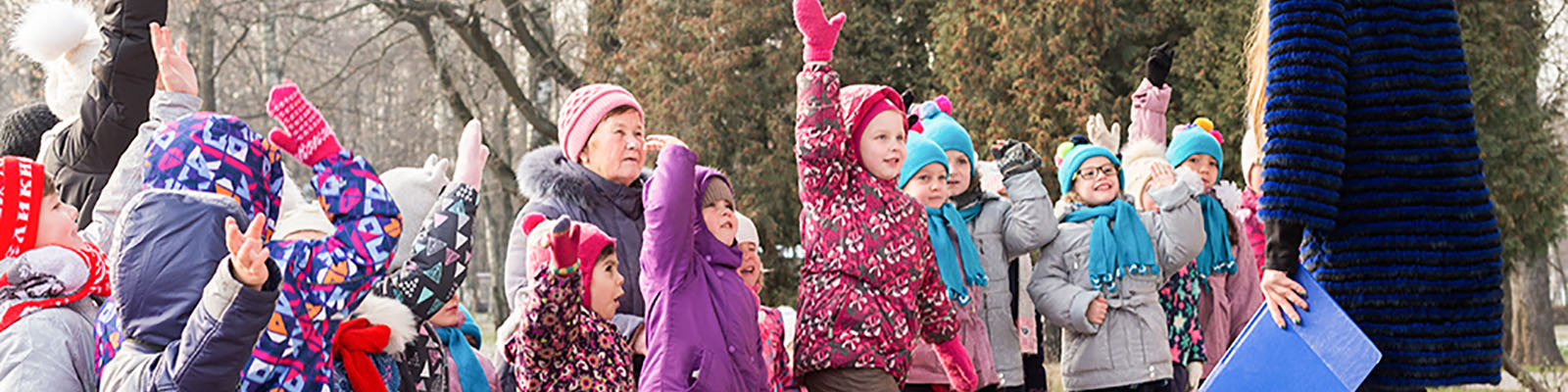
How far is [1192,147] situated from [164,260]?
5424mm

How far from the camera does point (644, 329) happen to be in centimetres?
495

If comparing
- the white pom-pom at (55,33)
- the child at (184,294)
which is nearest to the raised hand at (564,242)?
the child at (184,294)

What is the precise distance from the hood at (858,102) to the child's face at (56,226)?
8.04 ft

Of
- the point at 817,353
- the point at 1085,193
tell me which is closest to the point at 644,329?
the point at 817,353

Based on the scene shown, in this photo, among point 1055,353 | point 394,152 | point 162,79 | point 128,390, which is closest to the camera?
point 128,390

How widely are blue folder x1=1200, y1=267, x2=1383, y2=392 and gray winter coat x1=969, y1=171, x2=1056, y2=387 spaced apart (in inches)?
102

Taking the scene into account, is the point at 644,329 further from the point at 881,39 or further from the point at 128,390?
the point at 881,39

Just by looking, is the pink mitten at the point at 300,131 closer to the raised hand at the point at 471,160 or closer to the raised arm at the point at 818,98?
the raised hand at the point at 471,160

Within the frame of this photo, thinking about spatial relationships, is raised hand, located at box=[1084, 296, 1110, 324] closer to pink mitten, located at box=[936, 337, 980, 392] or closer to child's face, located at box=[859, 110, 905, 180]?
pink mitten, located at box=[936, 337, 980, 392]

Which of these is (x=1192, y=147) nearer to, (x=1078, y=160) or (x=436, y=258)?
(x=1078, y=160)

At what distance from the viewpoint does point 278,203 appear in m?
3.46

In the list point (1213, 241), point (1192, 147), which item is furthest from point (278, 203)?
point (1192, 147)

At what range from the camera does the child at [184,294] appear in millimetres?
2816

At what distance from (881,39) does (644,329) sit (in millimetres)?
9332
